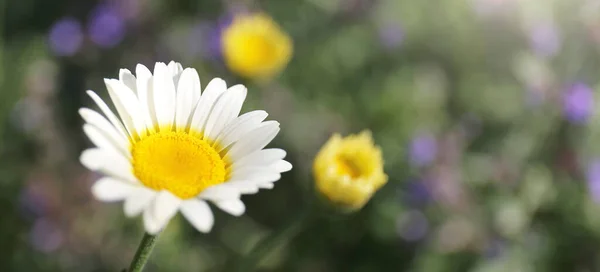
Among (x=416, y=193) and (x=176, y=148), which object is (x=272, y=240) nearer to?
(x=176, y=148)

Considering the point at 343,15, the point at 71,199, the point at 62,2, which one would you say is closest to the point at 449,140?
the point at 343,15

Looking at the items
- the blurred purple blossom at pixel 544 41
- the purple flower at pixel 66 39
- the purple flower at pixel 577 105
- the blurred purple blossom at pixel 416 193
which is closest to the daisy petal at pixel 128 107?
the blurred purple blossom at pixel 416 193

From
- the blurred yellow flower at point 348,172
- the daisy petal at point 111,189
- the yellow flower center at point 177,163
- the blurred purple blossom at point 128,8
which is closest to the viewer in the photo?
the daisy petal at point 111,189

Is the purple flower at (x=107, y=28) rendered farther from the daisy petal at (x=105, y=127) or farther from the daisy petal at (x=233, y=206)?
the daisy petal at (x=233, y=206)

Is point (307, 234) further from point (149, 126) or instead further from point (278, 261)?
point (149, 126)

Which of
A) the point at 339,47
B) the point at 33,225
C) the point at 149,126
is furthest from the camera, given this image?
the point at 339,47

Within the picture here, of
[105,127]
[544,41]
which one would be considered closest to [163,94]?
[105,127]
